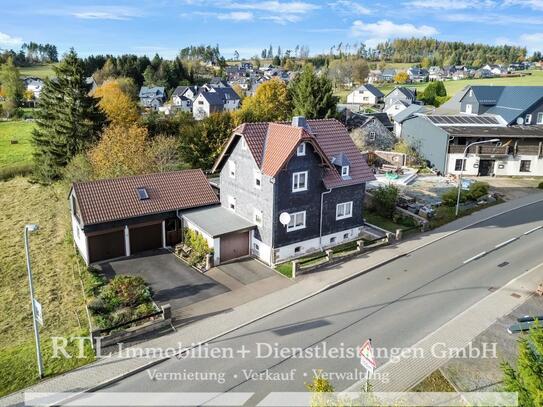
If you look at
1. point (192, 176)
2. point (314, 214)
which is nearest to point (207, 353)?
point (314, 214)

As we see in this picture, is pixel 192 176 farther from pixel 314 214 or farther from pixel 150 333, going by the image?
pixel 150 333

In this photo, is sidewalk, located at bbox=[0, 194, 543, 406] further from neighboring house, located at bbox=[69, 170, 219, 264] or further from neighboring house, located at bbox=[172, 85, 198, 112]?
neighboring house, located at bbox=[172, 85, 198, 112]

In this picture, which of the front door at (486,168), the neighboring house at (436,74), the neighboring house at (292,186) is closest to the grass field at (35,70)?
the neighboring house at (436,74)

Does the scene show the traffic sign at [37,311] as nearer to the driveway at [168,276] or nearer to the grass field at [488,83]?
the driveway at [168,276]

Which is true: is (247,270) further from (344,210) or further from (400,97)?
(400,97)

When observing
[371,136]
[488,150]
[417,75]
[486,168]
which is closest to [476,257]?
[488,150]

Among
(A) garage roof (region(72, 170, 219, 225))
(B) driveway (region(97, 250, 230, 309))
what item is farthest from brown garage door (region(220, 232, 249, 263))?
(A) garage roof (region(72, 170, 219, 225))

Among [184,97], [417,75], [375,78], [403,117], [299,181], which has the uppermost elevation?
[417,75]
